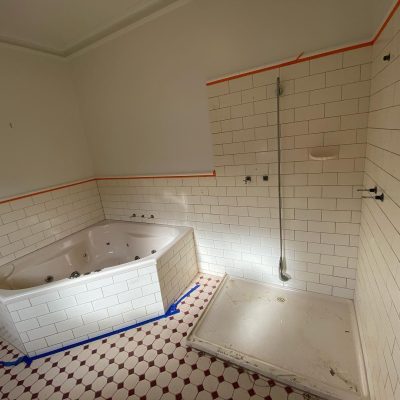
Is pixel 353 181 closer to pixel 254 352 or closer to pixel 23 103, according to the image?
pixel 254 352

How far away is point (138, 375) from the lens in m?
1.61

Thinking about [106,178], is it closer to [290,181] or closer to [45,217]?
[45,217]

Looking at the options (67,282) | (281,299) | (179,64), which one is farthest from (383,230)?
(67,282)

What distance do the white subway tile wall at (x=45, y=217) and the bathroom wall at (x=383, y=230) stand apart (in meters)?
2.92

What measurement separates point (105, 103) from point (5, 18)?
99 centimetres

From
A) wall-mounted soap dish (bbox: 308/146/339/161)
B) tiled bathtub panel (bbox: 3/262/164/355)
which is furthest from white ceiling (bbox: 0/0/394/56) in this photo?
tiled bathtub panel (bbox: 3/262/164/355)

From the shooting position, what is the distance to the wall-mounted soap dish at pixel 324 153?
5.31 ft

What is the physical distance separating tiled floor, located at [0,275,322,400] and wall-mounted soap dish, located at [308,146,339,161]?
1540 millimetres

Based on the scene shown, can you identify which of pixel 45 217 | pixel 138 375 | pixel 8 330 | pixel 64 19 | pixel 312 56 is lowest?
pixel 138 375

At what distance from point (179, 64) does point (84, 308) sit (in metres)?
2.28

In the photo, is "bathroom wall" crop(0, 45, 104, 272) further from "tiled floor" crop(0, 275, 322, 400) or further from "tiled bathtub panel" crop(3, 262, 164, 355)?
"tiled floor" crop(0, 275, 322, 400)

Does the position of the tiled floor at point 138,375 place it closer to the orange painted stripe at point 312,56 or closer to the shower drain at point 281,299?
the shower drain at point 281,299

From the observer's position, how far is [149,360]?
5.62 ft

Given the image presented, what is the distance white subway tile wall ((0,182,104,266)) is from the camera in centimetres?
218
